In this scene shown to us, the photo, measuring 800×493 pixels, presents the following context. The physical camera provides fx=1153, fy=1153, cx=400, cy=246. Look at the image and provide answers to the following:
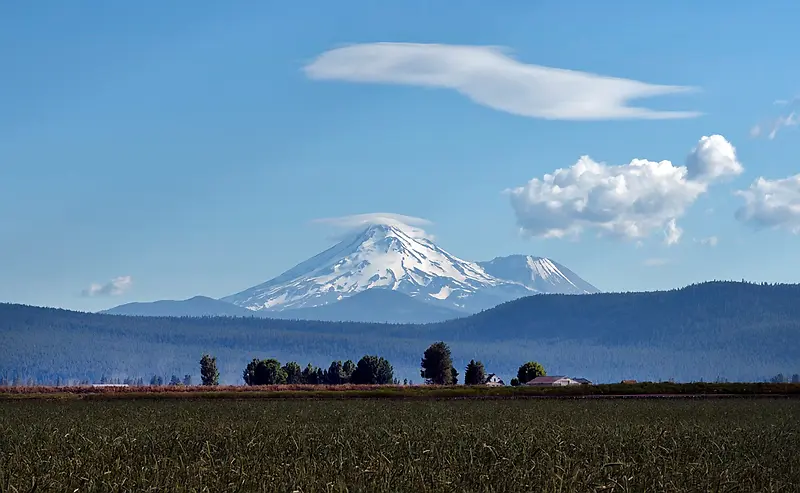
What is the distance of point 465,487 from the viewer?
24.0 metres

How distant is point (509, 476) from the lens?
24.9m

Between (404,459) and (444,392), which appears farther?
(444,392)

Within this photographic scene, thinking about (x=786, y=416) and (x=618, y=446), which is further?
(x=786, y=416)

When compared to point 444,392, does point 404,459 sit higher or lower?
lower

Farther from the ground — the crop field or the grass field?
the grass field

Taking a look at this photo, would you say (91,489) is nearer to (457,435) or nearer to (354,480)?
(354,480)

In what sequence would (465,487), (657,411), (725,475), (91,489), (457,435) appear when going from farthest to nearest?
1. (657,411)
2. (457,435)
3. (725,475)
4. (465,487)
5. (91,489)

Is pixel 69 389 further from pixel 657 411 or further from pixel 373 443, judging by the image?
pixel 373 443

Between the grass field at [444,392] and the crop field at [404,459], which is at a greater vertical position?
the grass field at [444,392]

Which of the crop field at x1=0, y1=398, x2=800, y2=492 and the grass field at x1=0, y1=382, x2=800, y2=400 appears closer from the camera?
the crop field at x1=0, y1=398, x2=800, y2=492

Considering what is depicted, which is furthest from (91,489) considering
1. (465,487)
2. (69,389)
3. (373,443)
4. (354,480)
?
(69,389)

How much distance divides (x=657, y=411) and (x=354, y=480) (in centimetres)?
4383

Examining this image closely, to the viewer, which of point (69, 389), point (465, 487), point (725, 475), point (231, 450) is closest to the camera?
point (465, 487)

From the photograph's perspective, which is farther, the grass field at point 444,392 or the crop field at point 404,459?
the grass field at point 444,392
